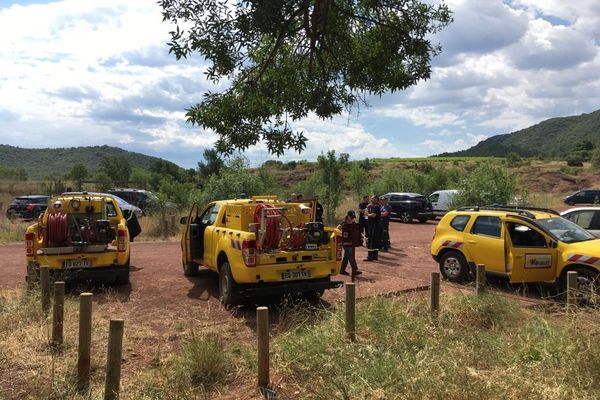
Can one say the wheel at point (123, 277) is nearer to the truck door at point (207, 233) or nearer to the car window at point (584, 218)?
the truck door at point (207, 233)

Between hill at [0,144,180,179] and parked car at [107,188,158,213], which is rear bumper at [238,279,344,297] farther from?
hill at [0,144,180,179]

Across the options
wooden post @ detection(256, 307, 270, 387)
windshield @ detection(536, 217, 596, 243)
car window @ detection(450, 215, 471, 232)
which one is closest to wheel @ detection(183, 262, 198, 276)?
car window @ detection(450, 215, 471, 232)

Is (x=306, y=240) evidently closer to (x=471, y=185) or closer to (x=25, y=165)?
(x=471, y=185)

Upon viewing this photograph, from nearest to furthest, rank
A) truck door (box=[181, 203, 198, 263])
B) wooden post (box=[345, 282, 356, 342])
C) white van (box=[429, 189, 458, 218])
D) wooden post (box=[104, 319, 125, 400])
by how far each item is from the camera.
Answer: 1. wooden post (box=[104, 319, 125, 400])
2. wooden post (box=[345, 282, 356, 342])
3. truck door (box=[181, 203, 198, 263])
4. white van (box=[429, 189, 458, 218])

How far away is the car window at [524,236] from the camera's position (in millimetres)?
9750

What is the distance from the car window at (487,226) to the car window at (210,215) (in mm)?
5137

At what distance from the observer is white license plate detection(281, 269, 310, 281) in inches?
327

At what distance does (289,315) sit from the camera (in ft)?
24.6

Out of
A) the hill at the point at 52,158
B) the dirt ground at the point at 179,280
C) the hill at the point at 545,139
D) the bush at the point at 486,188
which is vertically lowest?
the dirt ground at the point at 179,280

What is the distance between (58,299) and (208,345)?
186 centimetres

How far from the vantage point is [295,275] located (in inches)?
330

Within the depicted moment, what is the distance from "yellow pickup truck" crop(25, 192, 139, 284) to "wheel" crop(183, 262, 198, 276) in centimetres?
137

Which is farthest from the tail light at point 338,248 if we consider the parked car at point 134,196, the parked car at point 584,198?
the parked car at point 584,198

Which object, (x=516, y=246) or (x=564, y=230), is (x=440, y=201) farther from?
(x=516, y=246)
